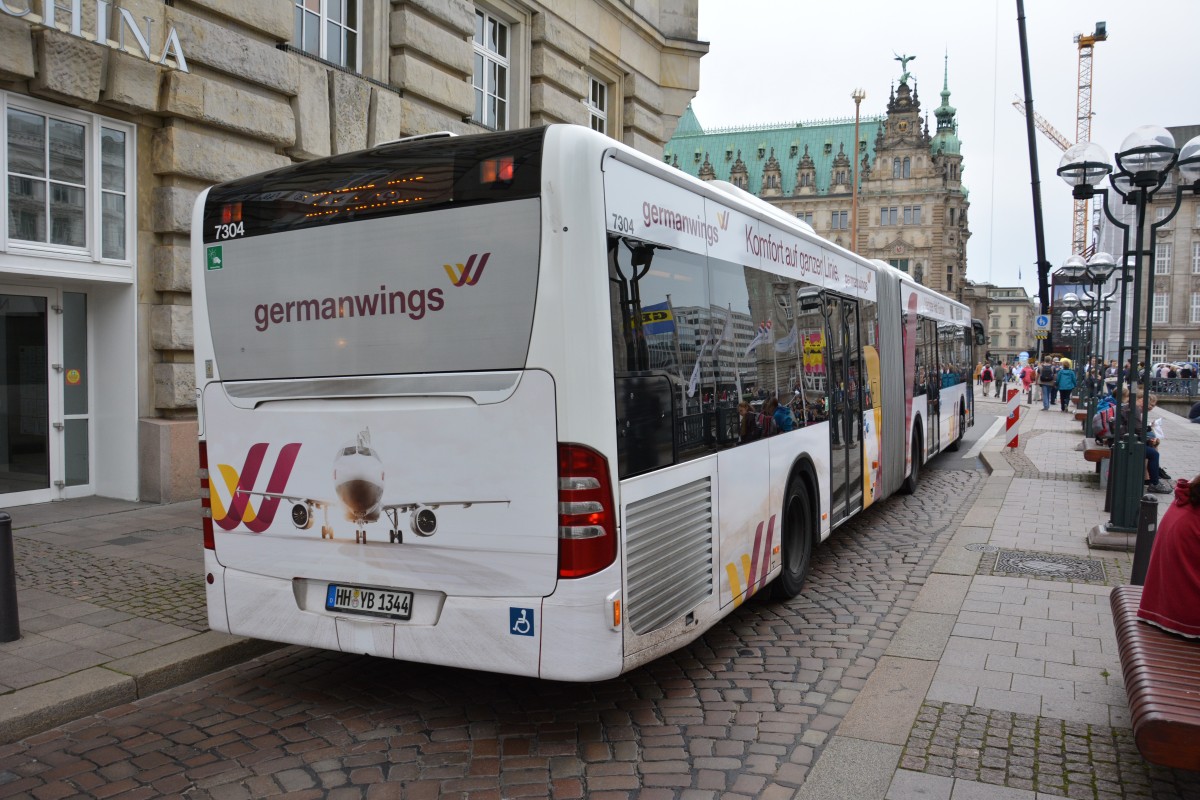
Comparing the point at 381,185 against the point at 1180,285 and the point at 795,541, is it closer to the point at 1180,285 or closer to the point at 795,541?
the point at 795,541

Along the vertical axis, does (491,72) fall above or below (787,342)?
above

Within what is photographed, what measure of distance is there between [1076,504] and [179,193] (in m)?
11.0

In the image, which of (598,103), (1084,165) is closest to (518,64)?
(598,103)

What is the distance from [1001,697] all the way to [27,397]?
31.5 ft

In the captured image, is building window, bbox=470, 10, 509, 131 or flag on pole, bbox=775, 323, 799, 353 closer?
flag on pole, bbox=775, 323, 799, 353

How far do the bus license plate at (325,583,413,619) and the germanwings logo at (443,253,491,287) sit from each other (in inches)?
60.7

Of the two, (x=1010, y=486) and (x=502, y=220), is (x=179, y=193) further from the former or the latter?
(x=1010, y=486)

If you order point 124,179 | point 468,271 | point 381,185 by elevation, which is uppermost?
point 124,179

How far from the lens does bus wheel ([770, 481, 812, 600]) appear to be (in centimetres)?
696

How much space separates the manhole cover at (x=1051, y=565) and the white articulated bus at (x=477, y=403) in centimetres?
333

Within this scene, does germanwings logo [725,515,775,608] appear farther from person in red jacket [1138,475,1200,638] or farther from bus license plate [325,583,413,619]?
person in red jacket [1138,475,1200,638]

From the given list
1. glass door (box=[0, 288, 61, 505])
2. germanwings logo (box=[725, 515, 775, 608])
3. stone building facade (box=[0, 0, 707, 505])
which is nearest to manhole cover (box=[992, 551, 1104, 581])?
germanwings logo (box=[725, 515, 775, 608])

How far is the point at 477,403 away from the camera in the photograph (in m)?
4.42

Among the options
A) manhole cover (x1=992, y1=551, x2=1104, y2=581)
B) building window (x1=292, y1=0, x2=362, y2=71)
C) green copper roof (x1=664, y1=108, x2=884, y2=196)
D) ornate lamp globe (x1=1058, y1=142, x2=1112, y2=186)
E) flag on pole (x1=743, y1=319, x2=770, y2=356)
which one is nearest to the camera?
flag on pole (x1=743, y1=319, x2=770, y2=356)
